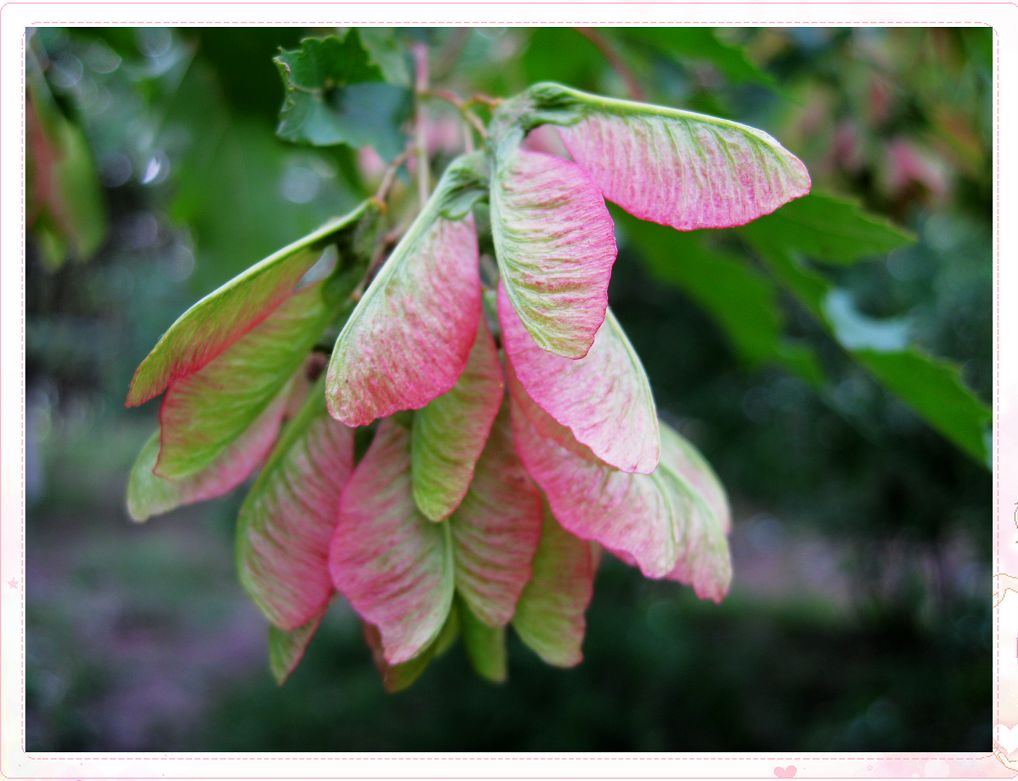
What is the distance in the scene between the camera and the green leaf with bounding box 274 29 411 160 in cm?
44

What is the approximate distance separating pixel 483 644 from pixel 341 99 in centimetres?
30

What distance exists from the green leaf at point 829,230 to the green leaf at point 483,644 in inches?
12.2

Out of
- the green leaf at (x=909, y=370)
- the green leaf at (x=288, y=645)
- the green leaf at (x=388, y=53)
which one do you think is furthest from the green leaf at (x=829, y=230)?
the green leaf at (x=288, y=645)

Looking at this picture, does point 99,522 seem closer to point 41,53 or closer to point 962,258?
point 962,258

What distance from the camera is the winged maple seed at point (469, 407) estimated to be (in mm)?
320

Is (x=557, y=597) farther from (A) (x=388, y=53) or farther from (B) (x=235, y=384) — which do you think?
(A) (x=388, y=53)

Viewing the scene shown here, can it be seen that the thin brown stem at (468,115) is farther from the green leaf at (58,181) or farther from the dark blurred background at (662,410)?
the green leaf at (58,181)

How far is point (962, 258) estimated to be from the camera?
282 cm

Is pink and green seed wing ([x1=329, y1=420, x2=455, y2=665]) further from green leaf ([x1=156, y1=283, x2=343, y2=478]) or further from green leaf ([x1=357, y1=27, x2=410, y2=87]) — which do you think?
green leaf ([x1=357, y1=27, x2=410, y2=87])

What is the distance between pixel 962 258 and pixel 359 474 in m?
2.92

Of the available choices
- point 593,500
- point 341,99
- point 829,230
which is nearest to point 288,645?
point 593,500

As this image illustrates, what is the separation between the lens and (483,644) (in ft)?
1.42

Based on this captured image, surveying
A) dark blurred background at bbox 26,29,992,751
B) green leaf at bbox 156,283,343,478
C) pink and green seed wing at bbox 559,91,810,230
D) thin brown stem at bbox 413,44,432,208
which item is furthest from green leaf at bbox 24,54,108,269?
pink and green seed wing at bbox 559,91,810,230
